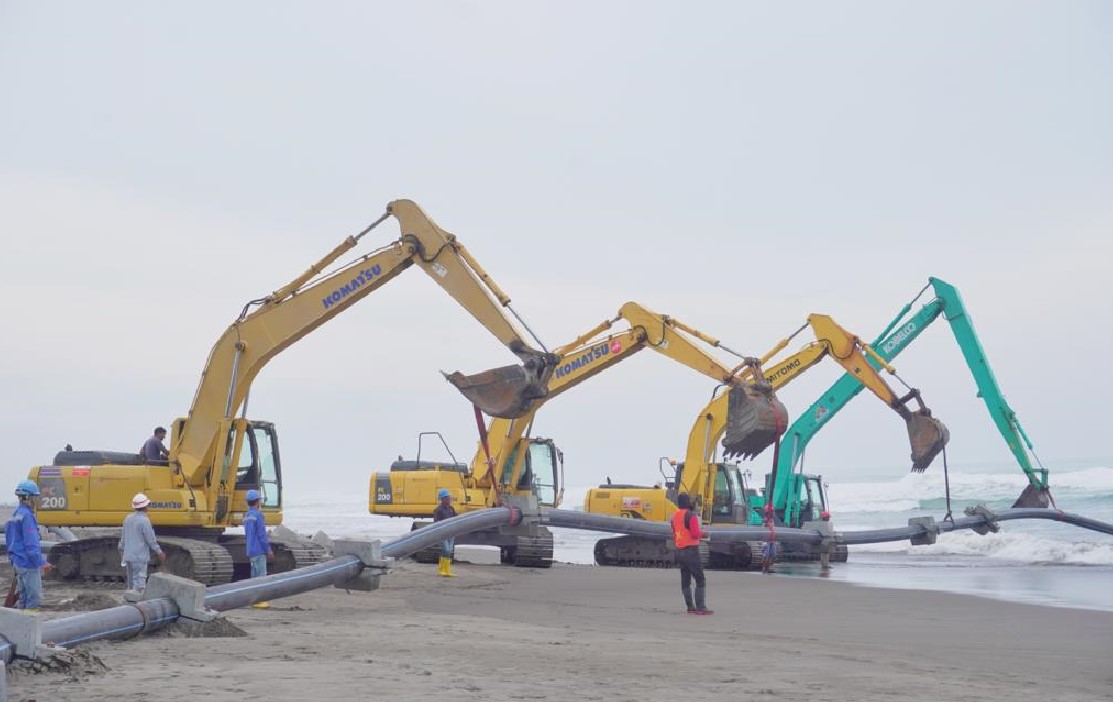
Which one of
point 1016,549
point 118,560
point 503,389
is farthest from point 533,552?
point 1016,549

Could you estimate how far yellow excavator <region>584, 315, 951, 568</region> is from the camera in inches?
1171

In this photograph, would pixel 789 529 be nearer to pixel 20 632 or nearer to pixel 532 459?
pixel 532 459

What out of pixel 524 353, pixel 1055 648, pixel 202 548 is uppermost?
pixel 524 353

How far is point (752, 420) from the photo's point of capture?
2539 centimetres

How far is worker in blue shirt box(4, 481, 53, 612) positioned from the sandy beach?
1415mm

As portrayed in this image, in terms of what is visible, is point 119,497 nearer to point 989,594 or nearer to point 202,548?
point 202,548

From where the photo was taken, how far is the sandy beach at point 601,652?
9477mm

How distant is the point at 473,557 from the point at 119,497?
14627mm

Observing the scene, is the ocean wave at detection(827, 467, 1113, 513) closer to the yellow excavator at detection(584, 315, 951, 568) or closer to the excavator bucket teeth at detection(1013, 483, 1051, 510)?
the excavator bucket teeth at detection(1013, 483, 1051, 510)

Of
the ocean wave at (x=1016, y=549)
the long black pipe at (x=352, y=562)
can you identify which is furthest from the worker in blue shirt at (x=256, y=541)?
the ocean wave at (x=1016, y=549)

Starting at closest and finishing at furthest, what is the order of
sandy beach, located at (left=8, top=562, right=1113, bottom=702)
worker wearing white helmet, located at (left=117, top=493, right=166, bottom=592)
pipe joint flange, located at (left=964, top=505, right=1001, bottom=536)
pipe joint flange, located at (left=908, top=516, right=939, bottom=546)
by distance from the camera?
sandy beach, located at (left=8, top=562, right=1113, bottom=702), worker wearing white helmet, located at (left=117, top=493, right=166, bottom=592), pipe joint flange, located at (left=908, top=516, right=939, bottom=546), pipe joint flange, located at (left=964, top=505, right=1001, bottom=536)

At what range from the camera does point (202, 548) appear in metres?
19.1

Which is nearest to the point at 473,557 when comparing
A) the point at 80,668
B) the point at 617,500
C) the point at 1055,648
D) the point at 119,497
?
the point at 617,500

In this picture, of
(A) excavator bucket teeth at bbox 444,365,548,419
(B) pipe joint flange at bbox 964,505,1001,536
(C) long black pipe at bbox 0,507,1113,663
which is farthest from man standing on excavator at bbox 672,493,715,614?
(B) pipe joint flange at bbox 964,505,1001,536
